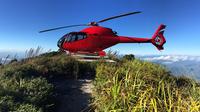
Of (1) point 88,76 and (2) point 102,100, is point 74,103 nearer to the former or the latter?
(2) point 102,100

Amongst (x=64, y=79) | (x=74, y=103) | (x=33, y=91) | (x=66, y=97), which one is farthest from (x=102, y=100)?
(x=64, y=79)

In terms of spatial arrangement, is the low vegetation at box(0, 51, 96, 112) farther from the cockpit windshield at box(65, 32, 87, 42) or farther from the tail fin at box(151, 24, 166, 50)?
the tail fin at box(151, 24, 166, 50)

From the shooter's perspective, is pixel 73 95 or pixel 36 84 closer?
pixel 36 84

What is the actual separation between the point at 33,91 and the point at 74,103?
7.07 feet

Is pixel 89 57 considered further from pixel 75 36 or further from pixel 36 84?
pixel 36 84

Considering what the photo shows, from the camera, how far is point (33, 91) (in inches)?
406

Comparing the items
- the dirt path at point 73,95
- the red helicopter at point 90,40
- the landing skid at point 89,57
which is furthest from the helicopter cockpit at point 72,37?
the dirt path at point 73,95

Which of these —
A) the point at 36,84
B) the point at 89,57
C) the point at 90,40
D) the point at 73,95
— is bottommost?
the point at 73,95

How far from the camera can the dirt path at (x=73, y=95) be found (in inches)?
450

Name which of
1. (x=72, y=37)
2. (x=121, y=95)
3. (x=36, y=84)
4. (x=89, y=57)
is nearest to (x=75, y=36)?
(x=72, y=37)

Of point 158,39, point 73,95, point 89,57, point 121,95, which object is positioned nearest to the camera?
point 121,95

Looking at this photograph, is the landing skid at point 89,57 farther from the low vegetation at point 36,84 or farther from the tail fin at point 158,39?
the tail fin at point 158,39

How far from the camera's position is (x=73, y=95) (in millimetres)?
13234

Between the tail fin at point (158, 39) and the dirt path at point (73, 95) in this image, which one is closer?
the dirt path at point (73, 95)
